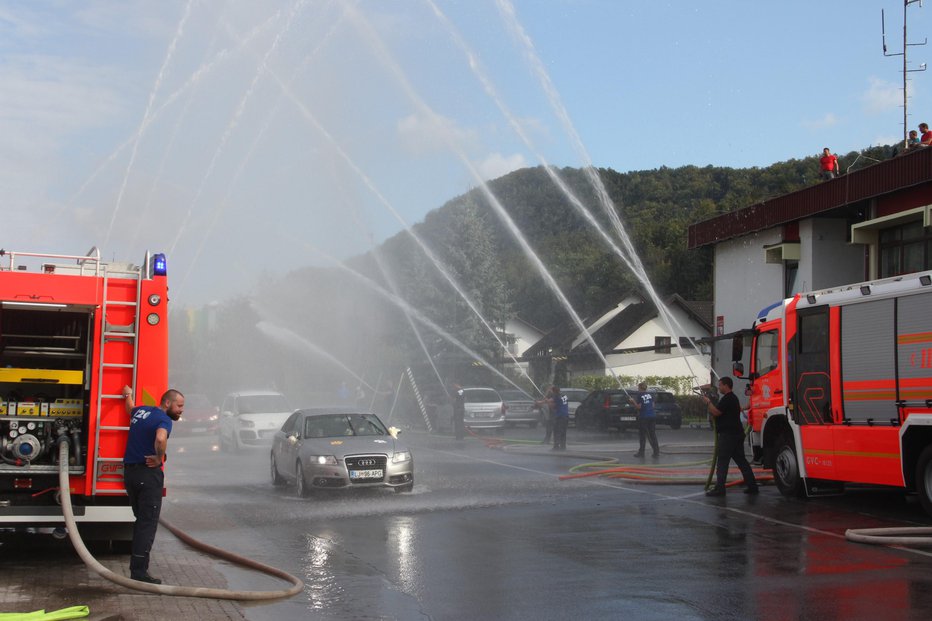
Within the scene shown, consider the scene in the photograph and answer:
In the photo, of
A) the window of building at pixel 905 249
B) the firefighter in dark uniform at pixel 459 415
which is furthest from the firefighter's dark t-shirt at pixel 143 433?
the firefighter in dark uniform at pixel 459 415

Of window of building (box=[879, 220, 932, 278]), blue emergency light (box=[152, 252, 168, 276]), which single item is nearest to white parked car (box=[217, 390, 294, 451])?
window of building (box=[879, 220, 932, 278])

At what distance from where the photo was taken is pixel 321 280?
170 ft

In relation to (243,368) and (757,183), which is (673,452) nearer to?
(243,368)

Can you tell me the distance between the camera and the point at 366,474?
616 inches

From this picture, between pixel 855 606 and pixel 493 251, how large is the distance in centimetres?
5295

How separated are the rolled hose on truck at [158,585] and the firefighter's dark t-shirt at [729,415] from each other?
8.50 m

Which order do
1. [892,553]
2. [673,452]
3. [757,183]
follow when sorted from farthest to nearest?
[757,183] < [673,452] < [892,553]

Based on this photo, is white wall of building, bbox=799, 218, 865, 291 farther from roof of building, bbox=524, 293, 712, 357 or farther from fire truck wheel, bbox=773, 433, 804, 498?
roof of building, bbox=524, 293, 712, 357

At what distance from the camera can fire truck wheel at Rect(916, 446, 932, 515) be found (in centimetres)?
1214

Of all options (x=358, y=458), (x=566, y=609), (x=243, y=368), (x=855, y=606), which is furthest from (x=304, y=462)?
(x=243, y=368)

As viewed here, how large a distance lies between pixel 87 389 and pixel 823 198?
2175 cm

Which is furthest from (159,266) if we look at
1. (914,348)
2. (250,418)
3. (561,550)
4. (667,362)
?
(667,362)

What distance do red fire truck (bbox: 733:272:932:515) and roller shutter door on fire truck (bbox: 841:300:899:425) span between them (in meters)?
0.01

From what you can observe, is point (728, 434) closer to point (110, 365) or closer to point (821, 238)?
point (110, 365)
